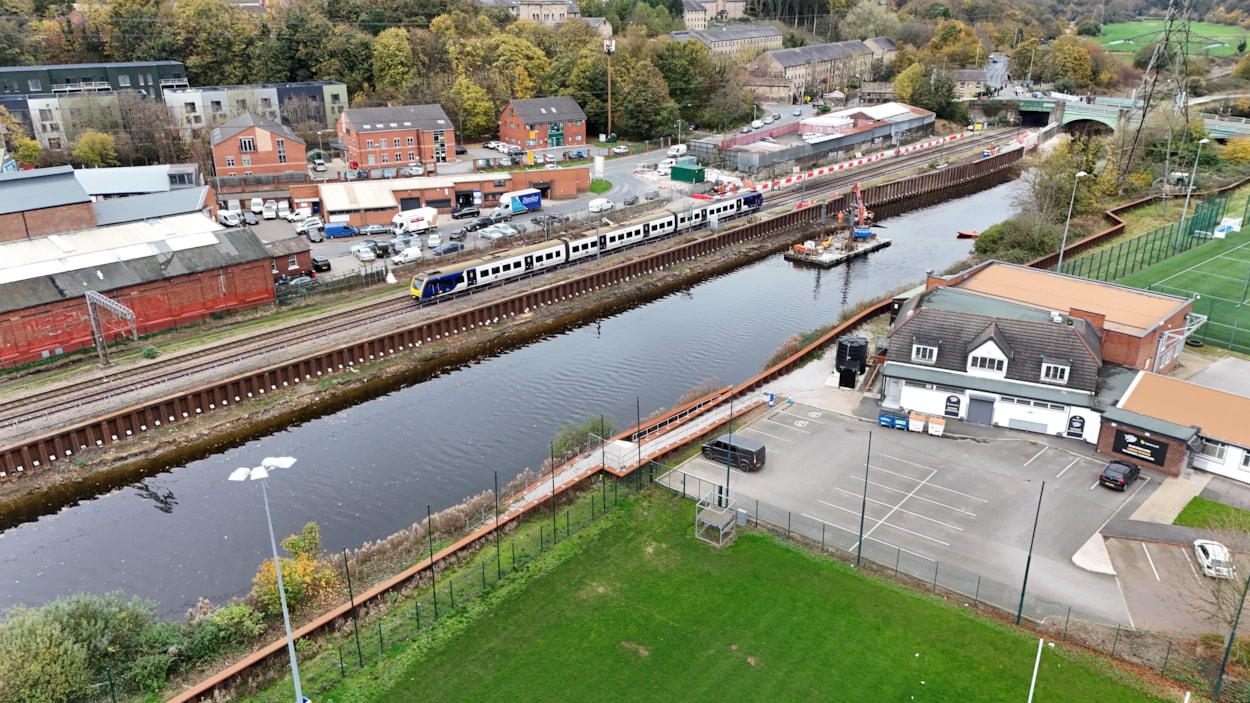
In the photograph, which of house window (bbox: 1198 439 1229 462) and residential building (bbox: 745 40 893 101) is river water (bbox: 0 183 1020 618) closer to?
house window (bbox: 1198 439 1229 462)

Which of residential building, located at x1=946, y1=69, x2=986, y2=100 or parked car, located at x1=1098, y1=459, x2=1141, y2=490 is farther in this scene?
residential building, located at x1=946, y1=69, x2=986, y2=100

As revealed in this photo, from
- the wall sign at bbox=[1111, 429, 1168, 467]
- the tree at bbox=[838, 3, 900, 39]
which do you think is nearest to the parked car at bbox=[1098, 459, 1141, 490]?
the wall sign at bbox=[1111, 429, 1168, 467]

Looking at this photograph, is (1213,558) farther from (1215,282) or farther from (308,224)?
(308,224)

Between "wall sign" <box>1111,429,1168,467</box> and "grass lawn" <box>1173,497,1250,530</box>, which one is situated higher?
"wall sign" <box>1111,429,1168,467</box>

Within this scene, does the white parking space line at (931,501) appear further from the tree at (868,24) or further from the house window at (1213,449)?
the tree at (868,24)

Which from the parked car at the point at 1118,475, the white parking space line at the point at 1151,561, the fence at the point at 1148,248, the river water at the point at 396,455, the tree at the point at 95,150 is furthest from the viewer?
the tree at the point at 95,150

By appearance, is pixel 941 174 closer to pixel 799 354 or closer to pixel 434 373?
pixel 799 354

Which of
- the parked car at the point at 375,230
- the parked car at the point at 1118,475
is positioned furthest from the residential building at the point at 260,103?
the parked car at the point at 1118,475
